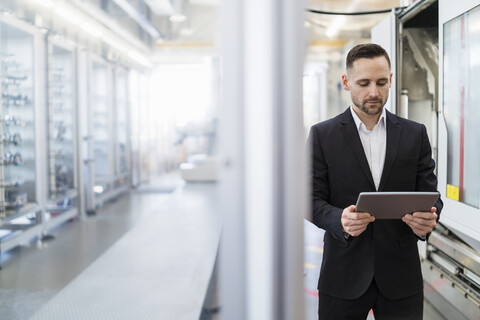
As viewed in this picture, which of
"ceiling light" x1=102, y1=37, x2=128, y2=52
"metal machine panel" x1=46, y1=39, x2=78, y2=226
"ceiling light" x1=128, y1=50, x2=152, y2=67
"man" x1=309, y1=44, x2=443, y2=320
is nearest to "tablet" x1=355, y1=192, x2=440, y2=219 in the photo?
"man" x1=309, y1=44, x2=443, y2=320

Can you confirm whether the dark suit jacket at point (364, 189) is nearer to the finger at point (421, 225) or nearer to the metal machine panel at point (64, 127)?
the finger at point (421, 225)

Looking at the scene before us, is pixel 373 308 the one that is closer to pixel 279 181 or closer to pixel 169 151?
pixel 279 181

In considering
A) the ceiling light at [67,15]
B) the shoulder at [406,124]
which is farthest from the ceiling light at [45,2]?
the shoulder at [406,124]

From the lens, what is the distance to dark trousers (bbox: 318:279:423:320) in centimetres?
147

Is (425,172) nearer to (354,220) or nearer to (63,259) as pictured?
(354,220)

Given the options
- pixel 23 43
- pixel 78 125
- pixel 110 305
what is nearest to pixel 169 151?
pixel 78 125

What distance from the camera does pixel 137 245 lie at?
12.6ft

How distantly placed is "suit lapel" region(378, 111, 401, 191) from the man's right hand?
0.55 feet

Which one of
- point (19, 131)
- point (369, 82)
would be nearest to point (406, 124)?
point (369, 82)

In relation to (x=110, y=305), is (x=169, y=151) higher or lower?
A: higher

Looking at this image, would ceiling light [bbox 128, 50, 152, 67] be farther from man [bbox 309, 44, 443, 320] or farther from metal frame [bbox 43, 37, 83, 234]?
man [bbox 309, 44, 443, 320]

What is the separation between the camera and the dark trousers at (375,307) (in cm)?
147

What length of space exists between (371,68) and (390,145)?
0.27 metres

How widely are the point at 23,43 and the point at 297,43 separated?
15.0 feet
